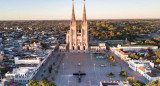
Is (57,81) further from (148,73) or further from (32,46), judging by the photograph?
(32,46)

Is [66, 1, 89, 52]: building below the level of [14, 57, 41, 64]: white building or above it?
above

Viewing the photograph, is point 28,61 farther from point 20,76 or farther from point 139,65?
point 139,65

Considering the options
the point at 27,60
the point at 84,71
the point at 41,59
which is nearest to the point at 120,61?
the point at 84,71

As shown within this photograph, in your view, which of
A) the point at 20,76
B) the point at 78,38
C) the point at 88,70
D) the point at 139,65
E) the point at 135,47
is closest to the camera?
the point at 20,76

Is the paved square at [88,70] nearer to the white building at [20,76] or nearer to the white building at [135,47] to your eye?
the white building at [20,76]

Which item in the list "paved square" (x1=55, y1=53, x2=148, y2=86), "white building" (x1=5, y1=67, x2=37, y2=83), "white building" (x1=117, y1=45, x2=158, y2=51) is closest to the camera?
"white building" (x1=5, y1=67, x2=37, y2=83)

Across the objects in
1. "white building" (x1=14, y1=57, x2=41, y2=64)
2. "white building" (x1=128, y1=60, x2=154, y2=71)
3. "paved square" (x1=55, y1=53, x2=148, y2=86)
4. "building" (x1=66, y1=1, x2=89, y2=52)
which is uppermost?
"building" (x1=66, y1=1, x2=89, y2=52)

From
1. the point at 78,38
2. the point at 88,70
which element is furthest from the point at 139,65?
the point at 78,38

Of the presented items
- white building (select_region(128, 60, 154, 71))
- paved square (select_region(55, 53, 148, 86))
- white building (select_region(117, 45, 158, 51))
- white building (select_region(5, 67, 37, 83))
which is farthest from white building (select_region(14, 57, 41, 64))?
white building (select_region(117, 45, 158, 51))

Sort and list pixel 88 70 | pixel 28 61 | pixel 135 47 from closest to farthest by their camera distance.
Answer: pixel 88 70 < pixel 28 61 < pixel 135 47

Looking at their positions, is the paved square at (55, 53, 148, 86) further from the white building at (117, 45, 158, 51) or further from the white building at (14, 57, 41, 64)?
the white building at (117, 45, 158, 51)

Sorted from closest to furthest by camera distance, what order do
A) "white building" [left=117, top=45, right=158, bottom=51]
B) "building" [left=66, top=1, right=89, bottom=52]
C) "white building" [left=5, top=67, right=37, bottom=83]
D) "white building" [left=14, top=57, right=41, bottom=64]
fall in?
"white building" [left=5, top=67, right=37, bottom=83] < "white building" [left=14, top=57, right=41, bottom=64] < "building" [left=66, top=1, right=89, bottom=52] < "white building" [left=117, top=45, right=158, bottom=51]
